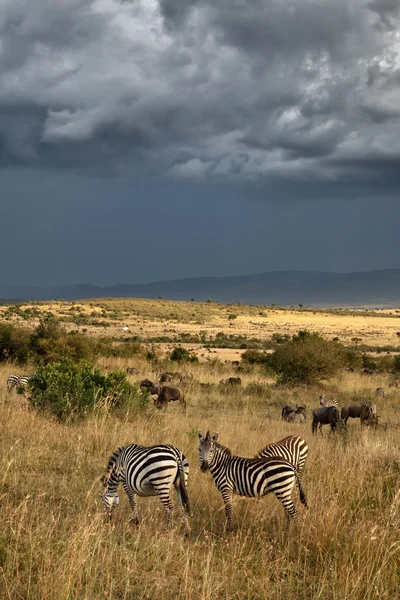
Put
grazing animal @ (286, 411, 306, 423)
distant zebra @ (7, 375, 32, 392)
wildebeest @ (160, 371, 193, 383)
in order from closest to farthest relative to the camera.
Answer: distant zebra @ (7, 375, 32, 392), grazing animal @ (286, 411, 306, 423), wildebeest @ (160, 371, 193, 383)

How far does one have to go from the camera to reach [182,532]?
22.4 feet

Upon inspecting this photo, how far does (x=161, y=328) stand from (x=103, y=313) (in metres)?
17.6

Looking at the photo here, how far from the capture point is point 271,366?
100ft

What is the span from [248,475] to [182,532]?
106 centimetres

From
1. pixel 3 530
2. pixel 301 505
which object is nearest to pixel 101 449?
pixel 301 505

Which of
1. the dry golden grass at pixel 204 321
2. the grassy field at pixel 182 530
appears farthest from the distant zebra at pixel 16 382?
the dry golden grass at pixel 204 321

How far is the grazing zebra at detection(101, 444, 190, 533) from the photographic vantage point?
22.0 ft

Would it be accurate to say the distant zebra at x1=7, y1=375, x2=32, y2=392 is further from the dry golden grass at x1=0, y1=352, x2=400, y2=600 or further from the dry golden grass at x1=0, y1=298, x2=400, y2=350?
the dry golden grass at x1=0, y1=298, x2=400, y2=350

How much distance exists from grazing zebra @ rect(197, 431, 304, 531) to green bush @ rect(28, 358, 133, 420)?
209 inches

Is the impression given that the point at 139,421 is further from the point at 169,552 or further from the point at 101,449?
the point at 169,552

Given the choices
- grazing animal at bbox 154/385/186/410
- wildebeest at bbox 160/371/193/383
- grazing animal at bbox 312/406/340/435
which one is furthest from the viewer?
wildebeest at bbox 160/371/193/383

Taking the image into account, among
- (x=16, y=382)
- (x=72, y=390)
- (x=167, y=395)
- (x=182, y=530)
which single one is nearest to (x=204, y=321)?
(x=167, y=395)

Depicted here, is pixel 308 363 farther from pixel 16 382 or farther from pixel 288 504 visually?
pixel 288 504

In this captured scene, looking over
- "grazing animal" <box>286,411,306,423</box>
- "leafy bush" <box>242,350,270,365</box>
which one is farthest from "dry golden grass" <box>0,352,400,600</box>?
"leafy bush" <box>242,350,270,365</box>
